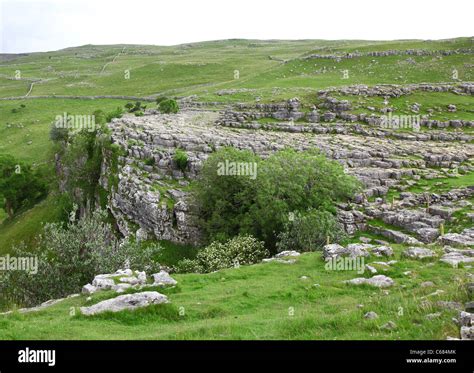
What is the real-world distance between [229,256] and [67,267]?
9.45 metres

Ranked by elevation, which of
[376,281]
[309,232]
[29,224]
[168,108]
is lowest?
[29,224]

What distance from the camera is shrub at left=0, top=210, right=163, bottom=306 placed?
25297 mm

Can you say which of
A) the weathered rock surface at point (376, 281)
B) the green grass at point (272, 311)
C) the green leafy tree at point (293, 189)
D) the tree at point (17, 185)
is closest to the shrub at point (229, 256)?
the green leafy tree at point (293, 189)

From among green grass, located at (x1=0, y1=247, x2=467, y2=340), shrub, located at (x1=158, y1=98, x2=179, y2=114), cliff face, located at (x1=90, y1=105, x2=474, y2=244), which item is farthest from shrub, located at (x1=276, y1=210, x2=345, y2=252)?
shrub, located at (x1=158, y1=98, x2=179, y2=114)

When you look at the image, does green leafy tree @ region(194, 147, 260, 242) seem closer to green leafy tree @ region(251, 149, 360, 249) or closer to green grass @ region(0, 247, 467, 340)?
green leafy tree @ region(251, 149, 360, 249)

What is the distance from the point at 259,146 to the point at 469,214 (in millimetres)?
22271

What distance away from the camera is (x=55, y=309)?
62.0 ft

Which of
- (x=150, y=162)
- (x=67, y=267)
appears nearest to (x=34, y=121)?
(x=150, y=162)

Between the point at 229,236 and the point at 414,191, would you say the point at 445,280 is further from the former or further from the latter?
the point at 414,191

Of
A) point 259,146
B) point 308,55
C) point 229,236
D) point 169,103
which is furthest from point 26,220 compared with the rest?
point 308,55

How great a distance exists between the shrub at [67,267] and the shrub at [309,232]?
952 centimetres

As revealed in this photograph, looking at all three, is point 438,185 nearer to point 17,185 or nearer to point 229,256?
point 229,256

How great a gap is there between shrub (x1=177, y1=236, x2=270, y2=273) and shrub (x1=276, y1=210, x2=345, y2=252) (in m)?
1.76

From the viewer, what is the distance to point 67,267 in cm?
2589
